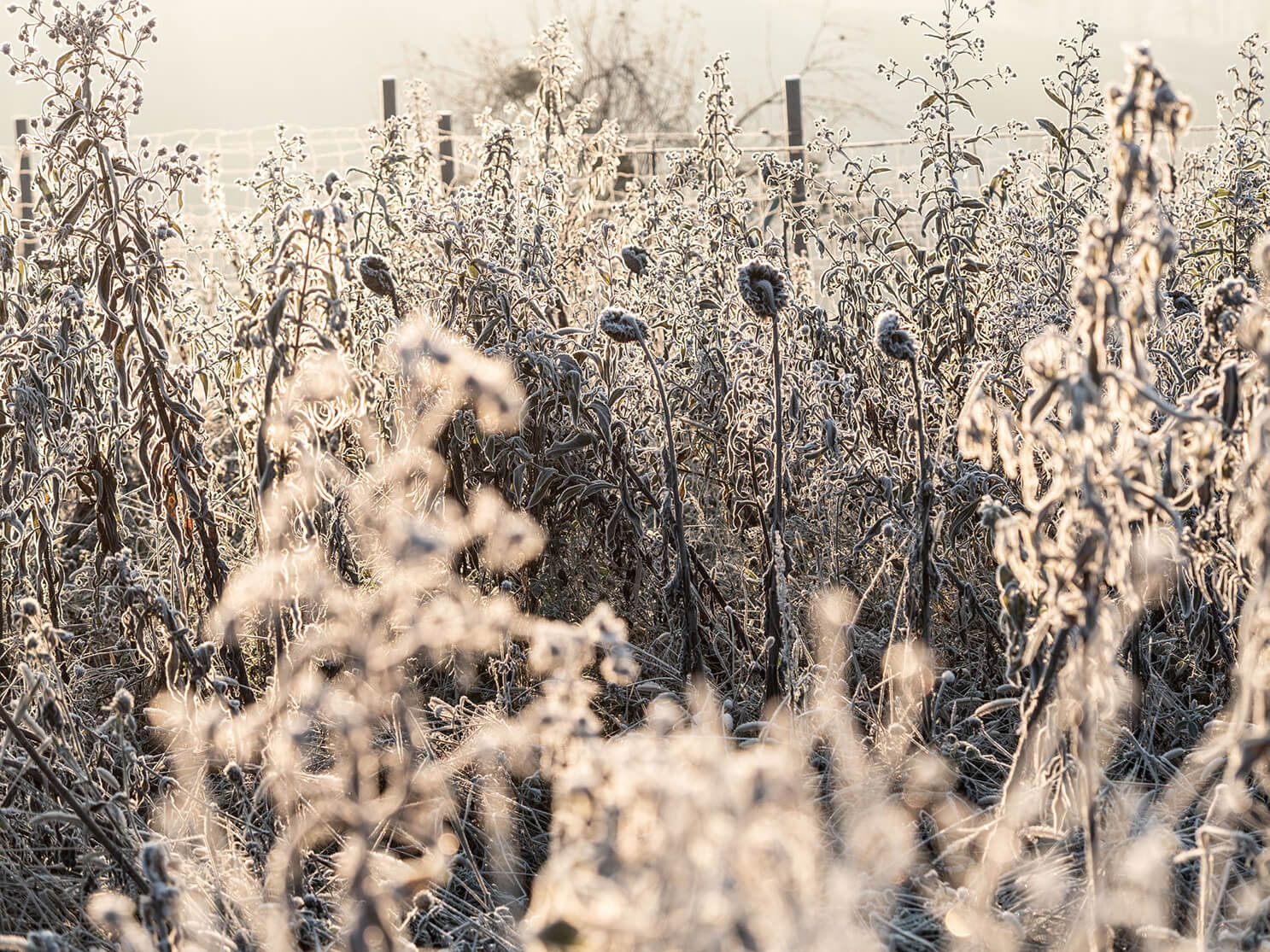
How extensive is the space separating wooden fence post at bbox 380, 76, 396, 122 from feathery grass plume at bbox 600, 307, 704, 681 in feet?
32.5

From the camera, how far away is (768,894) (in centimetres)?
80

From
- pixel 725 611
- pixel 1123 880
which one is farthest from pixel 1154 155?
pixel 725 611

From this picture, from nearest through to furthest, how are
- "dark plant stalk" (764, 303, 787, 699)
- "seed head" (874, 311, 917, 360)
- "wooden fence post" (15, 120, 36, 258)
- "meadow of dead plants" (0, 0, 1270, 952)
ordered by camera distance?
"meadow of dead plants" (0, 0, 1270, 952) → "seed head" (874, 311, 917, 360) → "dark plant stalk" (764, 303, 787, 699) → "wooden fence post" (15, 120, 36, 258)

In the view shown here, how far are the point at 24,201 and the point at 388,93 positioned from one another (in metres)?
3.88

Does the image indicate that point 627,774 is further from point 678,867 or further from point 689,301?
point 689,301

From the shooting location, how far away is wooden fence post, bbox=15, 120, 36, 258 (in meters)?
2.49

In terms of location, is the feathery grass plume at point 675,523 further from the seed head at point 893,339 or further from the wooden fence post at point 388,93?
the wooden fence post at point 388,93

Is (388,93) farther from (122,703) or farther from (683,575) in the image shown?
(122,703)

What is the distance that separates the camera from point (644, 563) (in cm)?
261

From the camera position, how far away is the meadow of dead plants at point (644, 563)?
117 cm

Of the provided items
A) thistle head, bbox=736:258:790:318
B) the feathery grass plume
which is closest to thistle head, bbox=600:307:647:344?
the feathery grass plume

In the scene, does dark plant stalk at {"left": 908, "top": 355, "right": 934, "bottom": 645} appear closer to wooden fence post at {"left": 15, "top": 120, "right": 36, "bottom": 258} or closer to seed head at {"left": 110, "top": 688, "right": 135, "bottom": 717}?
seed head at {"left": 110, "top": 688, "right": 135, "bottom": 717}

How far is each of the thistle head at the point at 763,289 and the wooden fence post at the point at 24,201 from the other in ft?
4.44

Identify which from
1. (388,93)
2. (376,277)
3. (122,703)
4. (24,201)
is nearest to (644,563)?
(376,277)
